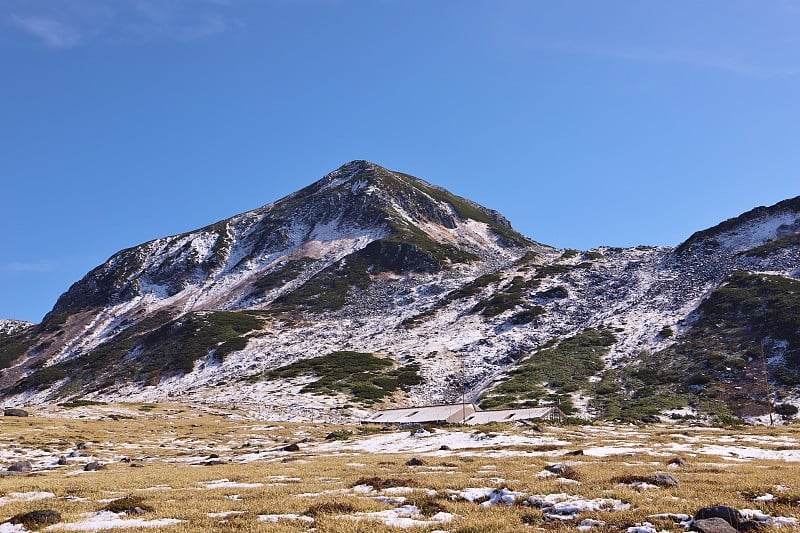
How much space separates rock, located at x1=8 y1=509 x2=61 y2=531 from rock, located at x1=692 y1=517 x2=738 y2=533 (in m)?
17.1

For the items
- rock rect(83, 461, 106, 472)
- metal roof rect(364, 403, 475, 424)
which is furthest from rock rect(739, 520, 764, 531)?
metal roof rect(364, 403, 475, 424)

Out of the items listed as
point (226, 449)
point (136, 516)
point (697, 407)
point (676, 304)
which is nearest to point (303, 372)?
point (226, 449)

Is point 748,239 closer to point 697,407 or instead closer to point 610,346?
point 610,346

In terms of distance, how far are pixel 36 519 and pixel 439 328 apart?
103 m

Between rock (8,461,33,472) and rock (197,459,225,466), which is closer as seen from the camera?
rock (8,461,33,472)

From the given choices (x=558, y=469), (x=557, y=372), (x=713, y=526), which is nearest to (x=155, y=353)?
(x=557, y=372)

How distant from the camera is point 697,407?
61.8 meters

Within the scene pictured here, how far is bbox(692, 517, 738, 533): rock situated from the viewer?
1217cm

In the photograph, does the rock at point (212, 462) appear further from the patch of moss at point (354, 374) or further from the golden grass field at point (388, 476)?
the patch of moss at point (354, 374)

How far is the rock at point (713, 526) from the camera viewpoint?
12172 millimetres

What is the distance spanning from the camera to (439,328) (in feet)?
381

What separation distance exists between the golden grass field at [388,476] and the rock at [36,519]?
12.3 inches

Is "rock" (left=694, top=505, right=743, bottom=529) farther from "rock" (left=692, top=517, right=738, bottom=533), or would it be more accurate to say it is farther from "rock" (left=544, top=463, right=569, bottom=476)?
"rock" (left=544, top=463, right=569, bottom=476)

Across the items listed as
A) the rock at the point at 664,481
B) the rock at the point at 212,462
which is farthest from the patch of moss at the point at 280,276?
the rock at the point at 664,481
